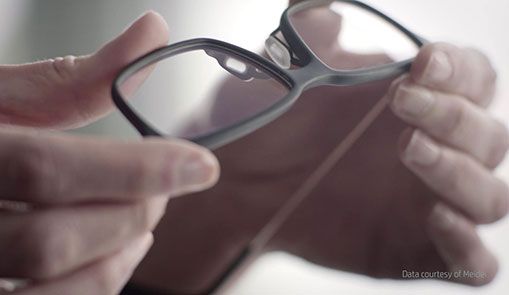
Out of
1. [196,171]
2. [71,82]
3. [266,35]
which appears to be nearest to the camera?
[196,171]

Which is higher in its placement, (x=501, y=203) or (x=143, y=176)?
(x=143, y=176)

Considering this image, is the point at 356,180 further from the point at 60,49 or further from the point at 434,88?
the point at 60,49

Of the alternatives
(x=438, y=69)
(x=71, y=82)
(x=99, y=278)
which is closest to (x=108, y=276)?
(x=99, y=278)

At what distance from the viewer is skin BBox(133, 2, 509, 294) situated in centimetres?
41

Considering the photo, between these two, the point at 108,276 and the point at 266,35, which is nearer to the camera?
the point at 108,276

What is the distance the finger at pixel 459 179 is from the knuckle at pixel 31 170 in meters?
0.25

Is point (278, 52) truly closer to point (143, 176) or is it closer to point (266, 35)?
point (266, 35)

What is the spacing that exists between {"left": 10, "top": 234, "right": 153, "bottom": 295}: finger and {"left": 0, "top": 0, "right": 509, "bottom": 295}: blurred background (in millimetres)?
161

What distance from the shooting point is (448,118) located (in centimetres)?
40

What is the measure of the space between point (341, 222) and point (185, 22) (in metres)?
0.24

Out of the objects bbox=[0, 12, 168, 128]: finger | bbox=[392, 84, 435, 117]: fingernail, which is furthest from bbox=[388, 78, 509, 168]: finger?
bbox=[0, 12, 168, 128]: finger

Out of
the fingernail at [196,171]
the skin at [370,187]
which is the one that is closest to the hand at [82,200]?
the fingernail at [196,171]

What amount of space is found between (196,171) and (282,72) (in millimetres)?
132

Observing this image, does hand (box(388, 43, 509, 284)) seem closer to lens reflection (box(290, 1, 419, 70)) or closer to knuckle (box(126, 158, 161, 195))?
lens reflection (box(290, 1, 419, 70))
